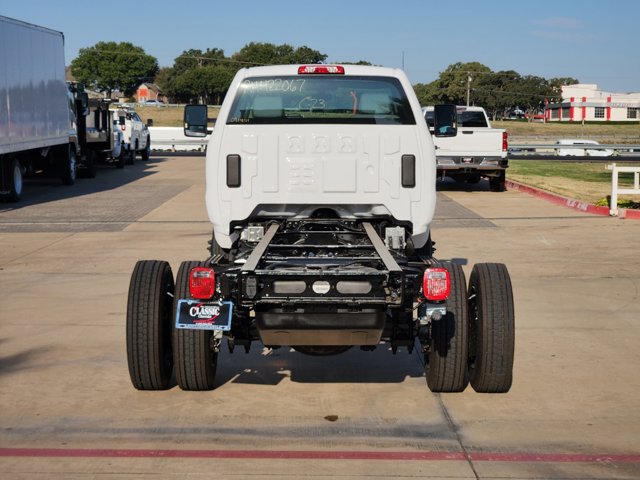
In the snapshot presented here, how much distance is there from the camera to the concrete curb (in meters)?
18.9

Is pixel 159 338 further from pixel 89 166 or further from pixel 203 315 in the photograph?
pixel 89 166

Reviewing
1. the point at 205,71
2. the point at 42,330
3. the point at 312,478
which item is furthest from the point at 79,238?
the point at 205,71

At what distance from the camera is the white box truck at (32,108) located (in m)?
22.1

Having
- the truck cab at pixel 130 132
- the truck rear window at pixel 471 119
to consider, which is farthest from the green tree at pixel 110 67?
the truck rear window at pixel 471 119

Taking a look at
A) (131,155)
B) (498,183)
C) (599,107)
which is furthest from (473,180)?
(599,107)

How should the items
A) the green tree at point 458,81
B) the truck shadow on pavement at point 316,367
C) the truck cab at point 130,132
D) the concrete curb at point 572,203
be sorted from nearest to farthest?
the truck shadow on pavement at point 316,367, the concrete curb at point 572,203, the truck cab at point 130,132, the green tree at point 458,81

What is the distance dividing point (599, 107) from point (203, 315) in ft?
529

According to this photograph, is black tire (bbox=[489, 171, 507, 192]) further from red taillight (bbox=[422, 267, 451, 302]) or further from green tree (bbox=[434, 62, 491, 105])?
green tree (bbox=[434, 62, 491, 105])

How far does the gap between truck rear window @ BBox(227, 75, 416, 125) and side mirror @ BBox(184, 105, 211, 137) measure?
0.67m

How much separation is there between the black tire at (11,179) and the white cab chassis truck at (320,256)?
46.0 ft

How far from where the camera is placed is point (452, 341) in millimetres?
7031

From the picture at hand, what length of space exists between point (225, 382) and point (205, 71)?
172 meters

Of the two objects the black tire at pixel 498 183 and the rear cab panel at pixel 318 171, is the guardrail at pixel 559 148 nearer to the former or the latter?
the black tire at pixel 498 183

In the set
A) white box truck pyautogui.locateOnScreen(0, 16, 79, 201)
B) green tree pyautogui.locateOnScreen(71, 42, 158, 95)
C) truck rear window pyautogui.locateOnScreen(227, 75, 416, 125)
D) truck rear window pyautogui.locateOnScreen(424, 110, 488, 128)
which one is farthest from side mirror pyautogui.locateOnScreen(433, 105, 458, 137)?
green tree pyautogui.locateOnScreen(71, 42, 158, 95)
